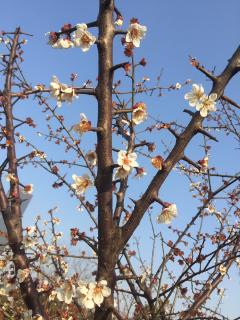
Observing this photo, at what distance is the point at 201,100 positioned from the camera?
8.18ft

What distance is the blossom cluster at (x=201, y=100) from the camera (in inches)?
88.0

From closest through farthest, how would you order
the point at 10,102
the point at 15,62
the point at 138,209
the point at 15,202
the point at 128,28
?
the point at 138,209 < the point at 128,28 < the point at 15,202 < the point at 10,102 < the point at 15,62

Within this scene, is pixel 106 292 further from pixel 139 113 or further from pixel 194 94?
pixel 194 94

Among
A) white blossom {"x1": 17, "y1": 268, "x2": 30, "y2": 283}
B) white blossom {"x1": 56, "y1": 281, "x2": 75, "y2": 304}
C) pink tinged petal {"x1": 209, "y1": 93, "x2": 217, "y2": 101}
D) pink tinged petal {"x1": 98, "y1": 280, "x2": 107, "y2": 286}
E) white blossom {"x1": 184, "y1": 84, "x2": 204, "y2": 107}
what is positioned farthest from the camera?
white blossom {"x1": 17, "y1": 268, "x2": 30, "y2": 283}

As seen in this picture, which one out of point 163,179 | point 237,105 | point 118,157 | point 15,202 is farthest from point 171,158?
point 15,202

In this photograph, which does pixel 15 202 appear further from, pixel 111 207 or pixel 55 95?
pixel 111 207

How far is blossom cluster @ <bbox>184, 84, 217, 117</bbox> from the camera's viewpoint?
223cm

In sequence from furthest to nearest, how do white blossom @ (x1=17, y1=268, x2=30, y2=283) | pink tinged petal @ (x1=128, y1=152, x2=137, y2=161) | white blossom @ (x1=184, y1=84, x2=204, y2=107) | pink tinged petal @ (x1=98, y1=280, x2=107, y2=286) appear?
white blossom @ (x1=17, y1=268, x2=30, y2=283), white blossom @ (x1=184, y1=84, x2=204, y2=107), pink tinged petal @ (x1=128, y1=152, x2=137, y2=161), pink tinged petal @ (x1=98, y1=280, x2=107, y2=286)

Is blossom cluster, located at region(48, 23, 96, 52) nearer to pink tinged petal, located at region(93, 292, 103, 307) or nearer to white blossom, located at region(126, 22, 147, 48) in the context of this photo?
white blossom, located at region(126, 22, 147, 48)

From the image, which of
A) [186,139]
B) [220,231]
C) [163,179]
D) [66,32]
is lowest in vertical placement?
[163,179]

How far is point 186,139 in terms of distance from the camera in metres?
2.10

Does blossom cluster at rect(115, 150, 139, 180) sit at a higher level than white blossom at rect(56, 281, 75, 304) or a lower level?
higher

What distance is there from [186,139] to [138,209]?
1.45 ft

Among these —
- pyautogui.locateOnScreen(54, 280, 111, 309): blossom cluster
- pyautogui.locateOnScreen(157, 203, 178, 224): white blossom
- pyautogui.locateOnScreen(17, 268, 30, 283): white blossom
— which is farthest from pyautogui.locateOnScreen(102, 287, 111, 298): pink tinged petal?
pyautogui.locateOnScreen(17, 268, 30, 283): white blossom
